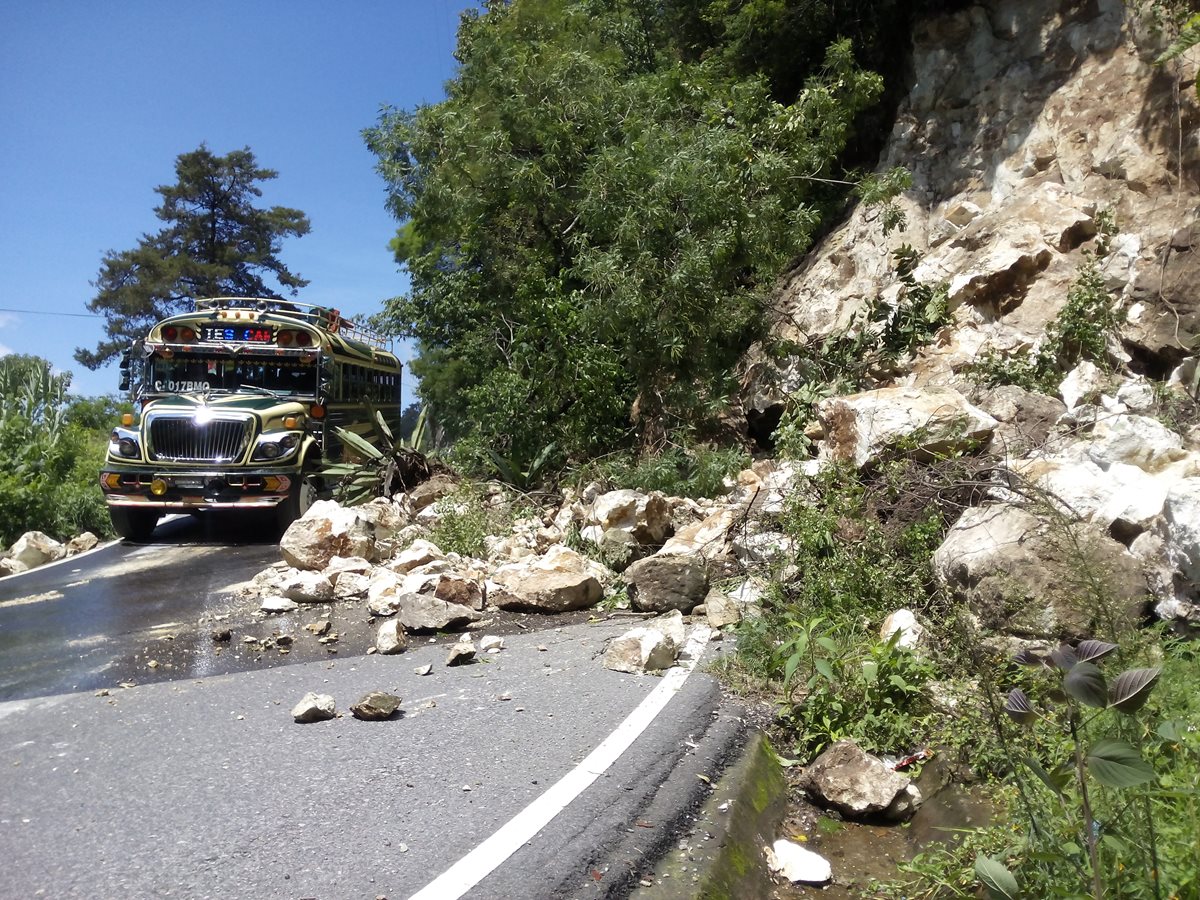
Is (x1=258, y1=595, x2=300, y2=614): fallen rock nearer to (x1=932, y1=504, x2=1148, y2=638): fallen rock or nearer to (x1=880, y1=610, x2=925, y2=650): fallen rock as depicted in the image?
(x1=880, y1=610, x2=925, y2=650): fallen rock

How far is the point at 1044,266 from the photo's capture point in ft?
33.8

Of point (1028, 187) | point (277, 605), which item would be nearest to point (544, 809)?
point (277, 605)

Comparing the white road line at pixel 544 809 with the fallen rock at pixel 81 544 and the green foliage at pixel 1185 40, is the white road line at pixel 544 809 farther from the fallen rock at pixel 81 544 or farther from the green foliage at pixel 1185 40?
the fallen rock at pixel 81 544

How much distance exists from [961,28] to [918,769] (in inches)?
494

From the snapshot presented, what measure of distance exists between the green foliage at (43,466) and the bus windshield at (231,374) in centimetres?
228

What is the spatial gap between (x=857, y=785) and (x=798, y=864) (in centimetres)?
63

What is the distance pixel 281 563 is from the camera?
9.84 meters

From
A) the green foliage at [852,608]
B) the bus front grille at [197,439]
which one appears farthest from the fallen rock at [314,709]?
the bus front grille at [197,439]

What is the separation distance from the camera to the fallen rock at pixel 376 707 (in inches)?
192

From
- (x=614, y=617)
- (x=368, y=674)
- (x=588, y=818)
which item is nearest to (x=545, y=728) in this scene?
(x=588, y=818)

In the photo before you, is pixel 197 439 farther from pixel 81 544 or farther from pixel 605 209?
pixel 605 209

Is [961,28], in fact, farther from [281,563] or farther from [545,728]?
[545,728]

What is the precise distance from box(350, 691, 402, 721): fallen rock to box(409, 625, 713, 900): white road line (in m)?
1.20

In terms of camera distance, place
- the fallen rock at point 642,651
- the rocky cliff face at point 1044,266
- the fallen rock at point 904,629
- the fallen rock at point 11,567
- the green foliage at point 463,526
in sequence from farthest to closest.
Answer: the fallen rock at point 11,567
the green foliage at point 463,526
the rocky cliff face at point 1044,266
the fallen rock at point 642,651
the fallen rock at point 904,629
